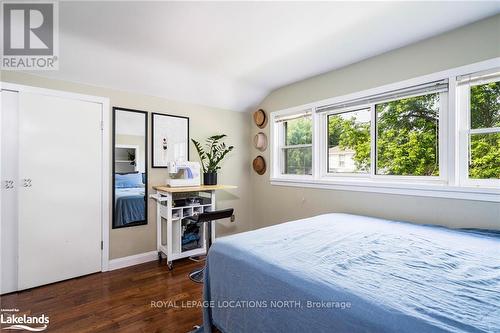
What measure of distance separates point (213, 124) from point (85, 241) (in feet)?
6.84

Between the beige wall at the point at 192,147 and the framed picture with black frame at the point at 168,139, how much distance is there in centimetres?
7

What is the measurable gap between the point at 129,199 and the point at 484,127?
3449mm

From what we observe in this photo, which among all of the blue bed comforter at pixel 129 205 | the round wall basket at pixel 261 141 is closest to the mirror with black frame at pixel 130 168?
the blue bed comforter at pixel 129 205

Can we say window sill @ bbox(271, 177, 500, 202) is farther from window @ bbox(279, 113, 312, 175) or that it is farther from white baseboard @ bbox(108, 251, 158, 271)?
white baseboard @ bbox(108, 251, 158, 271)

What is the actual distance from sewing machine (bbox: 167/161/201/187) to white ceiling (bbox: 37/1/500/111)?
0.95 meters

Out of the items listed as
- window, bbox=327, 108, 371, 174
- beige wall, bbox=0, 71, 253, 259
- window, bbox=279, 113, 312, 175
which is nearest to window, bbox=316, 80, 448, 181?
window, bbox=327, 108, 371, 174

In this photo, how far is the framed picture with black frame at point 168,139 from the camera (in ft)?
9.62

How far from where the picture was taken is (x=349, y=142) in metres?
2.77

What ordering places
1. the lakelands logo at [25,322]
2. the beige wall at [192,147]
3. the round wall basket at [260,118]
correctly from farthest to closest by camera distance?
1. the round wall basket at [260,118]
2. the beige wall at [192,147]
3. the lakelands logo at [25,322]

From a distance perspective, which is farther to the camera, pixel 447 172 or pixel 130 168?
pixel 130 168

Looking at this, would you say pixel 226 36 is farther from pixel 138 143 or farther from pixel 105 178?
pixel 105 178

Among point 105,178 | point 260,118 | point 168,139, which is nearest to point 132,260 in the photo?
point 105,178

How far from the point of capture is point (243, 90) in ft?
11.0

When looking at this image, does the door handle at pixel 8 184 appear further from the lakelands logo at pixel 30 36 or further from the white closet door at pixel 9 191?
the lakelands logo at pixel 30 36
